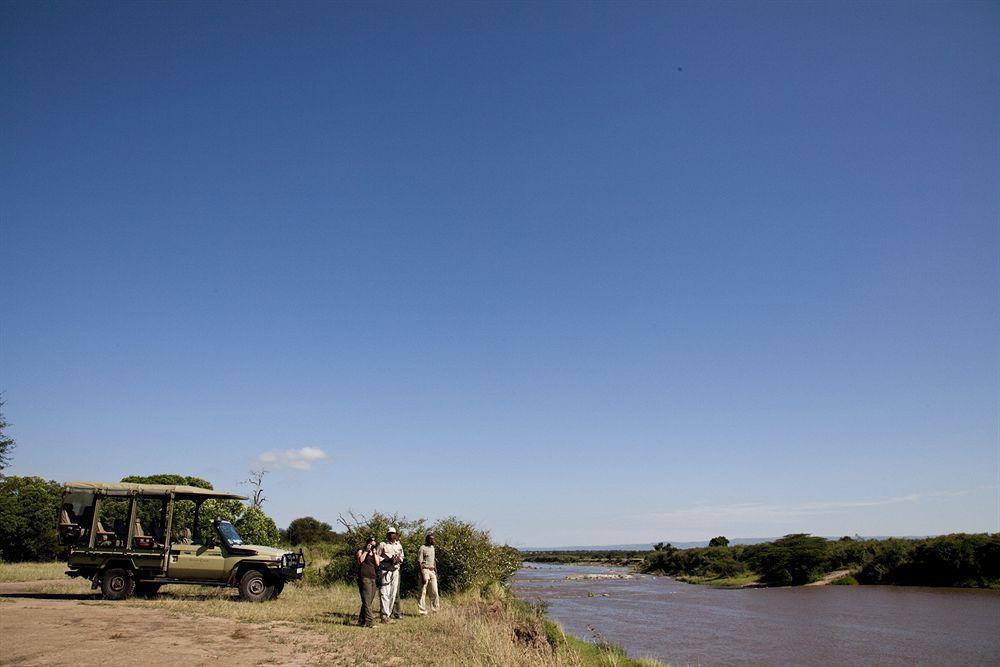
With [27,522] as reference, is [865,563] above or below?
below

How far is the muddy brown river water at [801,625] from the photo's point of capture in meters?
18.0

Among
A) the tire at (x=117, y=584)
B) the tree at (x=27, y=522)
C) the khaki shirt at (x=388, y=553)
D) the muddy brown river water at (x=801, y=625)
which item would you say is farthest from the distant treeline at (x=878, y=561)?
the tree at (x=27, y=522)

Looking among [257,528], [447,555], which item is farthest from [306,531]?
[447,555]

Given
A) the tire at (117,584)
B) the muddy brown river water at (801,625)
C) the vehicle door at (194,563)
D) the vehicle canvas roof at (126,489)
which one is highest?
the vehicle canvas roof at (126,489)

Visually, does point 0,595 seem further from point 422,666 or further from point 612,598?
point 612,598

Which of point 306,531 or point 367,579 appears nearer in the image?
point 367,579

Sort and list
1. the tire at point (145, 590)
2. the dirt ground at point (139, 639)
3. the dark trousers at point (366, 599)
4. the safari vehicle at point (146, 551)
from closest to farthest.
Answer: the dirt ground at point (139, 639) → the dark trousers at point (366, 599) → the safari vehicle at point (146, 551) → the tire at point (145, 590)

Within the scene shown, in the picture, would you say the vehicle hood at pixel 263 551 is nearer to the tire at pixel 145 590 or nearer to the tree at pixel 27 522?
the tire at pixel 145 590

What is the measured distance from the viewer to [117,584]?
1647cm

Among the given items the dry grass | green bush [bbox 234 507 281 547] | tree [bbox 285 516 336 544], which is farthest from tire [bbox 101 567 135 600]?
tree [bbox 285 516 336 544]

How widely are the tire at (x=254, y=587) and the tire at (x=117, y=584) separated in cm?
284

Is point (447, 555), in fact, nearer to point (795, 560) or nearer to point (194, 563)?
point (194, 563)

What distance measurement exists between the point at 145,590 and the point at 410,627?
354 inches

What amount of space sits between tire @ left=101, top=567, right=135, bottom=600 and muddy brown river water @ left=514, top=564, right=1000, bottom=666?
13753 mm
